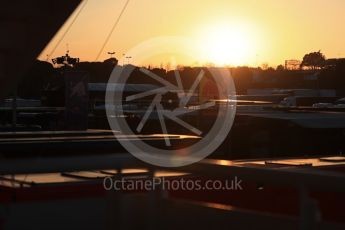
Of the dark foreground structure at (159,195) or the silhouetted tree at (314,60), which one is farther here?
the silhouetted tree at (314,60)

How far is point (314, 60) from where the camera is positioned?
125 m

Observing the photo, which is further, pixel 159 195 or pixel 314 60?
pixel 314 60

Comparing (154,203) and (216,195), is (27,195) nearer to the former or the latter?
(154,203)

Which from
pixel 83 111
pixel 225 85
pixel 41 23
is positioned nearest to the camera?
pixel 41 23

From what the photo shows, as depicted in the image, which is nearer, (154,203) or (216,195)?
(154,203)

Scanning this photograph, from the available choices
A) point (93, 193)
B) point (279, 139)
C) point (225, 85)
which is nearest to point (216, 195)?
point (93, 193)

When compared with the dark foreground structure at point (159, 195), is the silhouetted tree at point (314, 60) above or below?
above

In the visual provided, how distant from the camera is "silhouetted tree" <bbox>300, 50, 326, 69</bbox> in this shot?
120m

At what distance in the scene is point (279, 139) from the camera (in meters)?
13.4

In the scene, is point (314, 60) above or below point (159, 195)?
above

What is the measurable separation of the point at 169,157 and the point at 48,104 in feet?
145

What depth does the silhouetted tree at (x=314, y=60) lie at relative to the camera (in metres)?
120

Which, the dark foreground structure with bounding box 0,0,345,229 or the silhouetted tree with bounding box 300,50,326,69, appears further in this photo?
the silhouetted tree with bounding box 300,50,326,69

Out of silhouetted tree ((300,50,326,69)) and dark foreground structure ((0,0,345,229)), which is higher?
silhouetted tree ((300,50,326,69))
